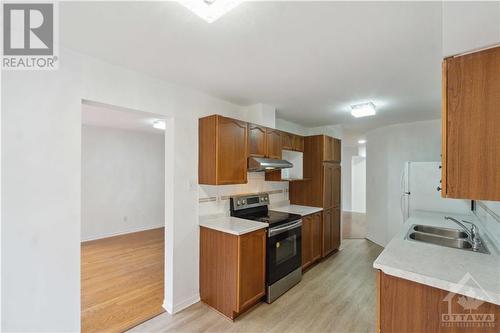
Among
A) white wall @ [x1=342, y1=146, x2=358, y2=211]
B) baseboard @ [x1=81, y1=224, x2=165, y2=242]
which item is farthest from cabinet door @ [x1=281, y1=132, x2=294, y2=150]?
white wall @ [x1=342, y1=146, x2=358, y2=211]

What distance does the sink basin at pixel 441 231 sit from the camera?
2.35 metres

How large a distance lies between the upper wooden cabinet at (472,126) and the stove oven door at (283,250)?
185cm

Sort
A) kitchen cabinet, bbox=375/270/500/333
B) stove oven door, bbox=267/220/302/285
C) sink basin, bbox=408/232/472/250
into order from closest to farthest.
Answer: kitchen cabinet, bbox=375/270/500/333 < sink basin, bbox=408/232/472/250 < stove oven door, bbox=267/220/302/285

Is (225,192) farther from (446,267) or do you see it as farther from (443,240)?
→ (443,240)

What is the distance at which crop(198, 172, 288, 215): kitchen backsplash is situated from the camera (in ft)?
9.35

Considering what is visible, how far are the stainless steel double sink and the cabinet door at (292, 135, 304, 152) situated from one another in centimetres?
195

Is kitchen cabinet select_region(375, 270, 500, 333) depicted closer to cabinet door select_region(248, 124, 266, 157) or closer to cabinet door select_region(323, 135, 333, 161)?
cabinet door select_region(248, 124, 266, 157)

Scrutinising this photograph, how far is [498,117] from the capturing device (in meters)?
1.11

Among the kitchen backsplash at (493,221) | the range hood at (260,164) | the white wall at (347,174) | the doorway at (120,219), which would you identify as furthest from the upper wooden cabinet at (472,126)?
the white wall at (347,174)

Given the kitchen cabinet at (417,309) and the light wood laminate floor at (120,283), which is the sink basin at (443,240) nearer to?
the kitchen cabinet at (417,309)

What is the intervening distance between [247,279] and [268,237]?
1.66 ft

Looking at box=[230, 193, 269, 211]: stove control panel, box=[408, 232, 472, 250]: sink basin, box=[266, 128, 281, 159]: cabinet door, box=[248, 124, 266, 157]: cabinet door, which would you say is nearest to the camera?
box=[408, 232, 472, 250]: sink basin

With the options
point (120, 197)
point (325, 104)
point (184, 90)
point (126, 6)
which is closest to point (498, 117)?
point (126, 6)

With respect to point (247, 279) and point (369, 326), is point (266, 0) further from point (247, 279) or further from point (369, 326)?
point (369, 326)
